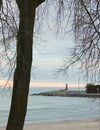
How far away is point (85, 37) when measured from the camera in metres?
7.94

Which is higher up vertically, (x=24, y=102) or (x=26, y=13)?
(x=26, y=13)

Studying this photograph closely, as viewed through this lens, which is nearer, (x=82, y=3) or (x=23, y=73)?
(x=23, y=73)

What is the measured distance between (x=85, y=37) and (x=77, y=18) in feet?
1.59

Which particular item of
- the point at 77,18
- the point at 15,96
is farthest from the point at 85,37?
the point at 15,96

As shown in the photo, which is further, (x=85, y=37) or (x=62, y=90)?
(x=62, y=90)

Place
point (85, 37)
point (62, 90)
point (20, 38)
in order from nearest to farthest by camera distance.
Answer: point (20, 38)
point (85, 37)
point (62, 90)

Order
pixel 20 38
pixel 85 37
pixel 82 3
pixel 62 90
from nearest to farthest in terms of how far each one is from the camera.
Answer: pixel 20 38
pixel 82 3
pixel 85 37
pixel 62 90

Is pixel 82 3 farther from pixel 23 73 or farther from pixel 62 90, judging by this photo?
pixel 62 90

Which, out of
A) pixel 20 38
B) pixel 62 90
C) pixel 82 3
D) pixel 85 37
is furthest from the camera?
pixel 62 90

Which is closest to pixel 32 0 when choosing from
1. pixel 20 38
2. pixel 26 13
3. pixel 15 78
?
pixel 26 13

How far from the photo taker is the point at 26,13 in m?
6.66

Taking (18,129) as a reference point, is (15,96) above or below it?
above

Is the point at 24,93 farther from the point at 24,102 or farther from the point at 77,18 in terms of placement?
the point at 77,18

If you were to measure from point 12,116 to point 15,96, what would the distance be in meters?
0.28
